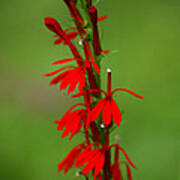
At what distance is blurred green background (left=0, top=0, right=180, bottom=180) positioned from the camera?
134 inches

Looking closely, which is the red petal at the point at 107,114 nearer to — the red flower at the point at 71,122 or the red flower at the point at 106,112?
the red flower at the point at 106,112

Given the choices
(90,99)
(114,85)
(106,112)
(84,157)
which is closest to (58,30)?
(90,99)

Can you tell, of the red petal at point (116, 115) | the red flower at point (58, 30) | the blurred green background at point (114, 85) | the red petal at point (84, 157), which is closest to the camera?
the red petal at point (116, 115)

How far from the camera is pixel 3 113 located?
4.31m

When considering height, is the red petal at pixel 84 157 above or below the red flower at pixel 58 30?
below

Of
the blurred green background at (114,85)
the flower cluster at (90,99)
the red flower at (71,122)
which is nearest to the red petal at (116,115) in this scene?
the flower cluster at (90,99)

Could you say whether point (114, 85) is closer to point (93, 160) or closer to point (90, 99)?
point (90, 99)

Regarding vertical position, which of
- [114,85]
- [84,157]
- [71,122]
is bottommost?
[114,85]

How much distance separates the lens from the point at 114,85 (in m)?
4.49

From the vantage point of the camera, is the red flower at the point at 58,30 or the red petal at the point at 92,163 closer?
the red petal at the point at 92,163

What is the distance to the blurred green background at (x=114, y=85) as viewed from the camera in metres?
3.40

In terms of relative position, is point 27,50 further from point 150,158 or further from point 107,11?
point 150,158

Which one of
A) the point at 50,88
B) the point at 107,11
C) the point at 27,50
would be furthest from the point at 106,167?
the point at 107,11

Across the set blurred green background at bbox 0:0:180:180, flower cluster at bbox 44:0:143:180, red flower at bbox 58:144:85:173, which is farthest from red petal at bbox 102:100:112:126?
blurred green background at bbox 0:0:180:180
